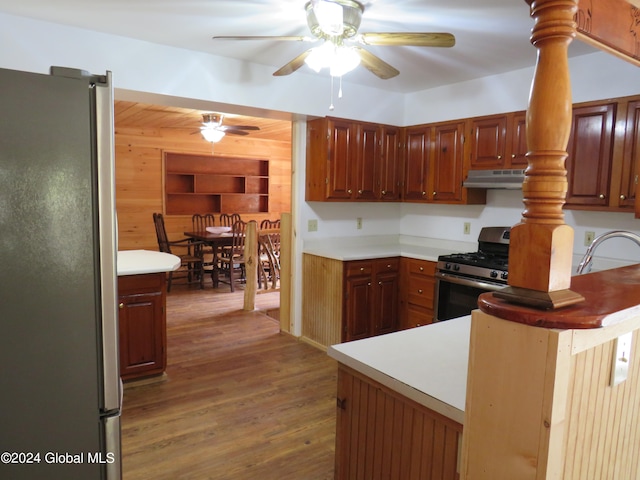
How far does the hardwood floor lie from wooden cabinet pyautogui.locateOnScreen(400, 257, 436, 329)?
84 cm

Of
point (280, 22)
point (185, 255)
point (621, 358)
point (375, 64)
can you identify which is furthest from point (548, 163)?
point (185, 255)

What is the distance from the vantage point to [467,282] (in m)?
3.27

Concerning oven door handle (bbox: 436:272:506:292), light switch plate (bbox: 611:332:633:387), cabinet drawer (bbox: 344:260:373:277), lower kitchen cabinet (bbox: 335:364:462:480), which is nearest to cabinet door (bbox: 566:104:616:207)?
oven door handle (bbox: 436:272:506:292)

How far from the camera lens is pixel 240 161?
7.74 meters

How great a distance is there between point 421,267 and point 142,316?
2238 mm

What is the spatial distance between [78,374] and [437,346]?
112 cm

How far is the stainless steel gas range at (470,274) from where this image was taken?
10.3 feet

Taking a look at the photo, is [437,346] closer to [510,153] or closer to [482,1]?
[482,1]

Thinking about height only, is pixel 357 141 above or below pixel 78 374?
above

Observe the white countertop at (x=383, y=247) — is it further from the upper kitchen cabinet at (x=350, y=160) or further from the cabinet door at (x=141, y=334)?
the cabinet door at (x=141, y=334)

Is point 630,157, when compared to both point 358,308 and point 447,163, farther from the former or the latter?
point 358,308

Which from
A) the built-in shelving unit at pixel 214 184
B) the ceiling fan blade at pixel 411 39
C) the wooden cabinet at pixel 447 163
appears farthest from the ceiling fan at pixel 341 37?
the built-in shelving unit at pixel 214 184

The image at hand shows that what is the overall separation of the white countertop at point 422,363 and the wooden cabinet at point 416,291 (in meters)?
2.03

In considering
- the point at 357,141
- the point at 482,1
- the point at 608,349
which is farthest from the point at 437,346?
the point at 357,141
